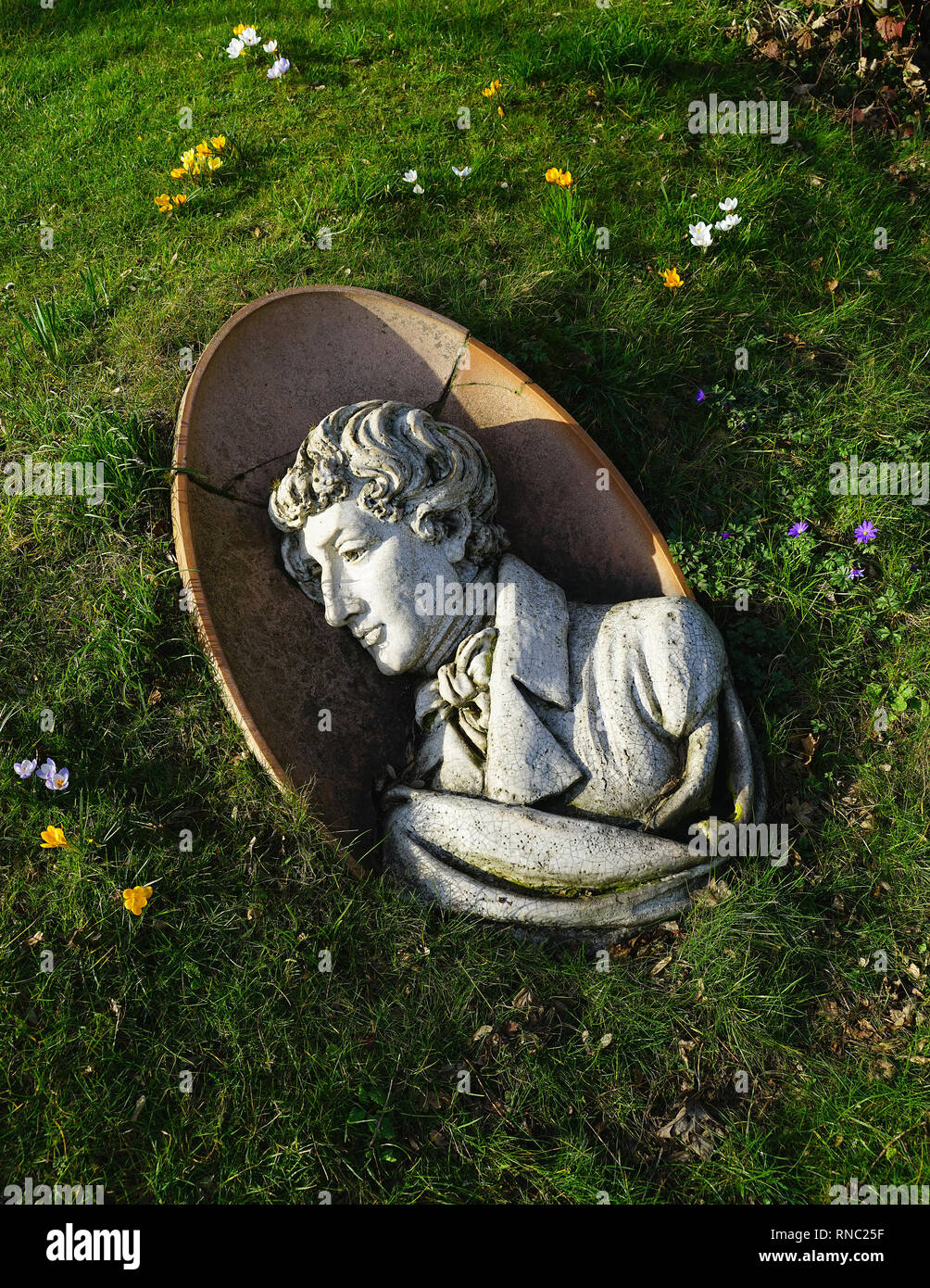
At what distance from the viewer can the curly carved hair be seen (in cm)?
327

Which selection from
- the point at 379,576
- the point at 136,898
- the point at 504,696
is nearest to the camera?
the point at 136,898

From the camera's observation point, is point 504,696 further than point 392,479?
No

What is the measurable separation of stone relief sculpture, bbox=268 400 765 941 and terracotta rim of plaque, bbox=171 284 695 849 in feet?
1.12

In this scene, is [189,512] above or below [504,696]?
above

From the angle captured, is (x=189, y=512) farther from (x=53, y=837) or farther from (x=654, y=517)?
(x=654, y=517)

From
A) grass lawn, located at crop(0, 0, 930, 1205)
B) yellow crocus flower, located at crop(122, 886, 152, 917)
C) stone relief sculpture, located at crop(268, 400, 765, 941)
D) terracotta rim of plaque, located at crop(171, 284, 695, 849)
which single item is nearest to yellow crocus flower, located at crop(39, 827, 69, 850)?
grass lawn, located at crop(0, 0, 930, 1205)

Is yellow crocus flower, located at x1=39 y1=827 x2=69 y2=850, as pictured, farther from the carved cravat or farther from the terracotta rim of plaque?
the carved cravat

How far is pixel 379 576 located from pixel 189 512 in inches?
27.8

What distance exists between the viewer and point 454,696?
3254 millimetres

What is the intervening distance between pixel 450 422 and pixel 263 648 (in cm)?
123

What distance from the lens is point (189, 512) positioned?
3281 mm

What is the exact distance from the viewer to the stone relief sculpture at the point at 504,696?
119 inches

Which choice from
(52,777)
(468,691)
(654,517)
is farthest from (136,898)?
(654,517)

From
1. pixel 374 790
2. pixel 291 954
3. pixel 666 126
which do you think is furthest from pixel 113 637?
pixel 666 126
